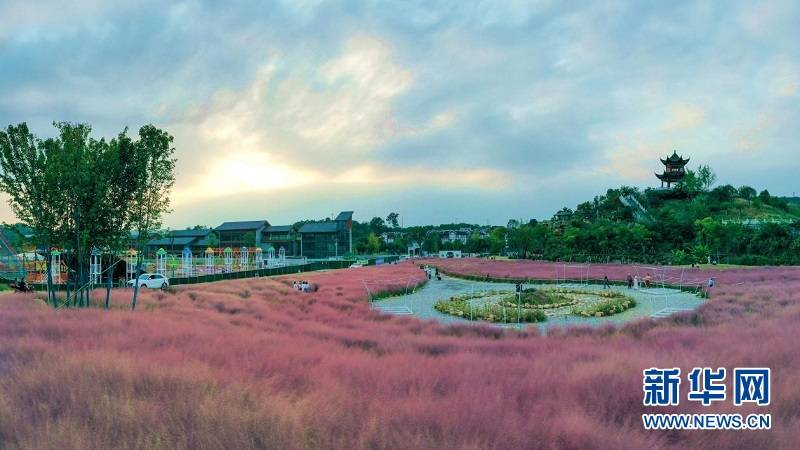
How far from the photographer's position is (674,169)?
120500 mm

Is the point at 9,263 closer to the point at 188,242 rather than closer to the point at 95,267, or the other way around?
the point at 95,267

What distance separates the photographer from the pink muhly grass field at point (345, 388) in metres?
5.58

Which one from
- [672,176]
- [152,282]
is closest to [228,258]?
[152,282]

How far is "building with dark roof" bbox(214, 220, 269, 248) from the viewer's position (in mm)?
117625

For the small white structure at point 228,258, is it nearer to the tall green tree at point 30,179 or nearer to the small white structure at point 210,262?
the small white structure at point 210,262

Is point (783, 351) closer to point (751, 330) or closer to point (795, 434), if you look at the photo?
point (751, 330)

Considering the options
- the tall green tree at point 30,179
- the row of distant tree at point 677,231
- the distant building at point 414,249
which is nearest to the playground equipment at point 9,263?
the tall green tree at point 30,179

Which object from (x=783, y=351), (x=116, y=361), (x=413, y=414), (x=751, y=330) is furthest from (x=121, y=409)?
(x=751, y=330)

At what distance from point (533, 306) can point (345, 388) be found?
841 inches

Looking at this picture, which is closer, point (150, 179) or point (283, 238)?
point (150, 179)

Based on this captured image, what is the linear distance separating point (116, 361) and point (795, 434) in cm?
993

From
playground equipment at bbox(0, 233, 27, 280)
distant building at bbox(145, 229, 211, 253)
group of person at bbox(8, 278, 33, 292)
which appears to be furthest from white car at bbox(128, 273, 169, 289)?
distant building at bbox(145, 229, 211, 253)

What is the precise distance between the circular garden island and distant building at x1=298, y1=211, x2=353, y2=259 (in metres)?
85.1

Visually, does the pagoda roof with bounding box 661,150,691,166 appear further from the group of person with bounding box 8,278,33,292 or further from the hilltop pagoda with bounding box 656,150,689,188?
the group of person with bounding box 8,278,33,292
